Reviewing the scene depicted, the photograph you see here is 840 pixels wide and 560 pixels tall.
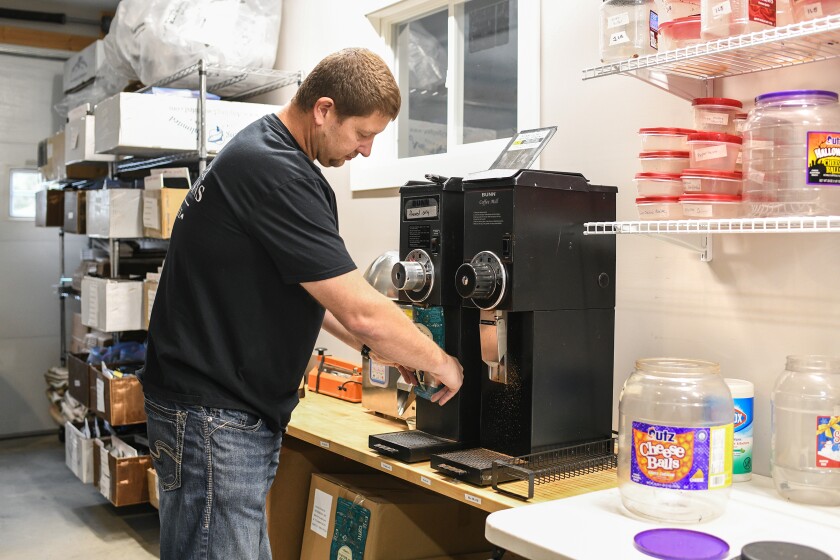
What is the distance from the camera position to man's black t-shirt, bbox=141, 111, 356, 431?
173cm

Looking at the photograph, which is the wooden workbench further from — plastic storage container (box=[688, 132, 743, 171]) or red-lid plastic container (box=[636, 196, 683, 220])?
plastic storage container (box=[688, 132, 743, 171])

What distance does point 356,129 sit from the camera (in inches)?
74.6

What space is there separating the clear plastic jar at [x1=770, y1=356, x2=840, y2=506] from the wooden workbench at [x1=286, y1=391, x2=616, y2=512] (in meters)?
0.37

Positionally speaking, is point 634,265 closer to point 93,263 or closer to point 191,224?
point 191,224

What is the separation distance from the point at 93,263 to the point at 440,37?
2498mm

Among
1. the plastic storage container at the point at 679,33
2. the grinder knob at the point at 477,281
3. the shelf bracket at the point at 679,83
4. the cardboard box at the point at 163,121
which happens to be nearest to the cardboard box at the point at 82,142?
the cardboard box at the point at 163,121

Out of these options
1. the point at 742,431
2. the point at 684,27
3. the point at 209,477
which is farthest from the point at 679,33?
the point at 209,477

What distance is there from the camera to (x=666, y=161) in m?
1.94

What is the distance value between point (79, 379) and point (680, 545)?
3.61 m

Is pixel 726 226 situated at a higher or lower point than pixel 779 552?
higher

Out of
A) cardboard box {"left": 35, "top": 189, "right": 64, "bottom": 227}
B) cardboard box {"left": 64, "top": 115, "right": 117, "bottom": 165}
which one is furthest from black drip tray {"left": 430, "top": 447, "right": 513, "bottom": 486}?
cardboard box {"left": 35, "top": 189, "right": 64, "bottom": 227}

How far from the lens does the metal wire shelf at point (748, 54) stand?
5.12ft

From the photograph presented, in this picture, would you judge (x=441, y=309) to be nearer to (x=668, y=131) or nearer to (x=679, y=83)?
(x=668, y=131)

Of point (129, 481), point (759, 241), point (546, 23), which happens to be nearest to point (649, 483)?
point (759, 241)
